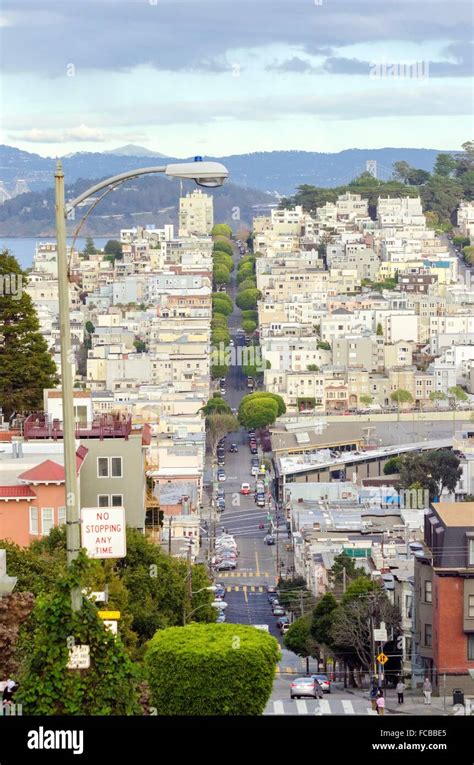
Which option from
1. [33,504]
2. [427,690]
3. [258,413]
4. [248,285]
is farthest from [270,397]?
[33,504]

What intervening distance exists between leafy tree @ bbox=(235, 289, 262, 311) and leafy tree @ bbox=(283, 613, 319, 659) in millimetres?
81844

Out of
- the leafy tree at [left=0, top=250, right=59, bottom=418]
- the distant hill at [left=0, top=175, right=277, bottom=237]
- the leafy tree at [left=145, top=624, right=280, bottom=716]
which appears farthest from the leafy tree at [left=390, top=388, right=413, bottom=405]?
the distant hill at [left=0, top=175, right=277, bottom=237]

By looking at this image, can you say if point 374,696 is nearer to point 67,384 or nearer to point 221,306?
point 67,384

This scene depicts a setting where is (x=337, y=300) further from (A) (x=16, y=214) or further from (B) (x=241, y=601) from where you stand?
(A) (x=16, y=214)

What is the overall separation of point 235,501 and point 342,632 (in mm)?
41714

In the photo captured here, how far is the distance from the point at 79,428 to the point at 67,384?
11.0 meters

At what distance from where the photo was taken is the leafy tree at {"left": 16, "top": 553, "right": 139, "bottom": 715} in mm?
9617

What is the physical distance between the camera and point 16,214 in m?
196

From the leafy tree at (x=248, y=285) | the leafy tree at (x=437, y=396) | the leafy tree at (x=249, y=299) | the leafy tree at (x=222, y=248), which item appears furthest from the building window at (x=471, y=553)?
the leafy tree at (x=222, y=248)

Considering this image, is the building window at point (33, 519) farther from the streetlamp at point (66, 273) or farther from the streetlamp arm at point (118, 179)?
the streetlamp arm at point (118, 179)

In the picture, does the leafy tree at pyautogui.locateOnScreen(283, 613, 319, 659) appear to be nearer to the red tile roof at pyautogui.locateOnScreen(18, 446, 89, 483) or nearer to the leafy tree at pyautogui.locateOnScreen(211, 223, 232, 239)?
the red tile roof at pyautogui.locateOnScreen(18, 446, 89, 483)

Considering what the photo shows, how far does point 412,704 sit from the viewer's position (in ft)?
60.8

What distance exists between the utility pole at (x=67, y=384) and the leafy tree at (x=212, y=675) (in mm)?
2572
